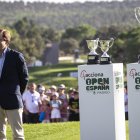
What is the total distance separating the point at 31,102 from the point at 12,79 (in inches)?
382

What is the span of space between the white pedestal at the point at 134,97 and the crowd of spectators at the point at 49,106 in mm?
8747

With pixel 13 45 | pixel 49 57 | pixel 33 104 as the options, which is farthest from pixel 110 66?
pixel 49 57

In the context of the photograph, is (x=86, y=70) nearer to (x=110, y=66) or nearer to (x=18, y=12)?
(x=110, y=66)

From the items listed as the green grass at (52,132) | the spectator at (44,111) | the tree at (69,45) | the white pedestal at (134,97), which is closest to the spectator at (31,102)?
the spectator at (44,111)

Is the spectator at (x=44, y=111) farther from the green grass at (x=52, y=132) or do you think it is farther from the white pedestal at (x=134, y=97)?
the white pedestal at (x=134, y=97)

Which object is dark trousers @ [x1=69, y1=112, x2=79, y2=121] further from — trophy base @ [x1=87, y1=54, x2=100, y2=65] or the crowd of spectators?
trophy base @ [x1=87, y1=54, x2=100, y2=65]

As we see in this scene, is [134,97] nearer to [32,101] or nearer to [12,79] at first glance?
[12,79]

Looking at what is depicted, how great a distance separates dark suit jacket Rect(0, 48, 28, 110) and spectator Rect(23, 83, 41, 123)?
9.29 m

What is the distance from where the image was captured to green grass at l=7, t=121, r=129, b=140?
46.1ft

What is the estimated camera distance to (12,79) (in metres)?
10.7

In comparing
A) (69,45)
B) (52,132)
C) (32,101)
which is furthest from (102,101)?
(69,45)

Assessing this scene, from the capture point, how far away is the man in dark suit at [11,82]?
1060 cm

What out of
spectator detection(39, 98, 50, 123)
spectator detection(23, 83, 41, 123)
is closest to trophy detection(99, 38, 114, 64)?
spectator detection(23, 83, 41, 123)

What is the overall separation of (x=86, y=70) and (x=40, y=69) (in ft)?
325
